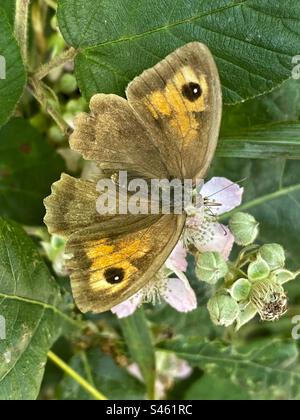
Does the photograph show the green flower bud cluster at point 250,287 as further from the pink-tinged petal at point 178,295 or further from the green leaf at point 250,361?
the green leaf at point 250,361

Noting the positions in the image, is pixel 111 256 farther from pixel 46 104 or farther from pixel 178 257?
pixel 46 104

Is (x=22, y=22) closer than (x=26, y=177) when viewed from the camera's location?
Yes

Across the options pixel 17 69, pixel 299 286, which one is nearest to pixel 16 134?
pixel 17 69

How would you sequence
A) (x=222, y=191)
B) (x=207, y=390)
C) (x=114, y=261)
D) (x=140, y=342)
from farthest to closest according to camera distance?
(x=207, y=390) → (x=140, y=342) → (x=222, y=191) → (x=114, y=261)

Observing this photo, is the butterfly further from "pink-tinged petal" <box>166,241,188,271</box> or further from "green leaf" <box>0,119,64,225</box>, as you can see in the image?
"green leaf" <box>0,119,64,225</box>

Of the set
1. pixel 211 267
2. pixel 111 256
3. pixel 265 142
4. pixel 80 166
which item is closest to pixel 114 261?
pixel 111 256

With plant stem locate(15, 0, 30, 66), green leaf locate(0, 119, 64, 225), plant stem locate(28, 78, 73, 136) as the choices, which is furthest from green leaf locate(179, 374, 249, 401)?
plant stem locate(15, 0, 30, 66)
